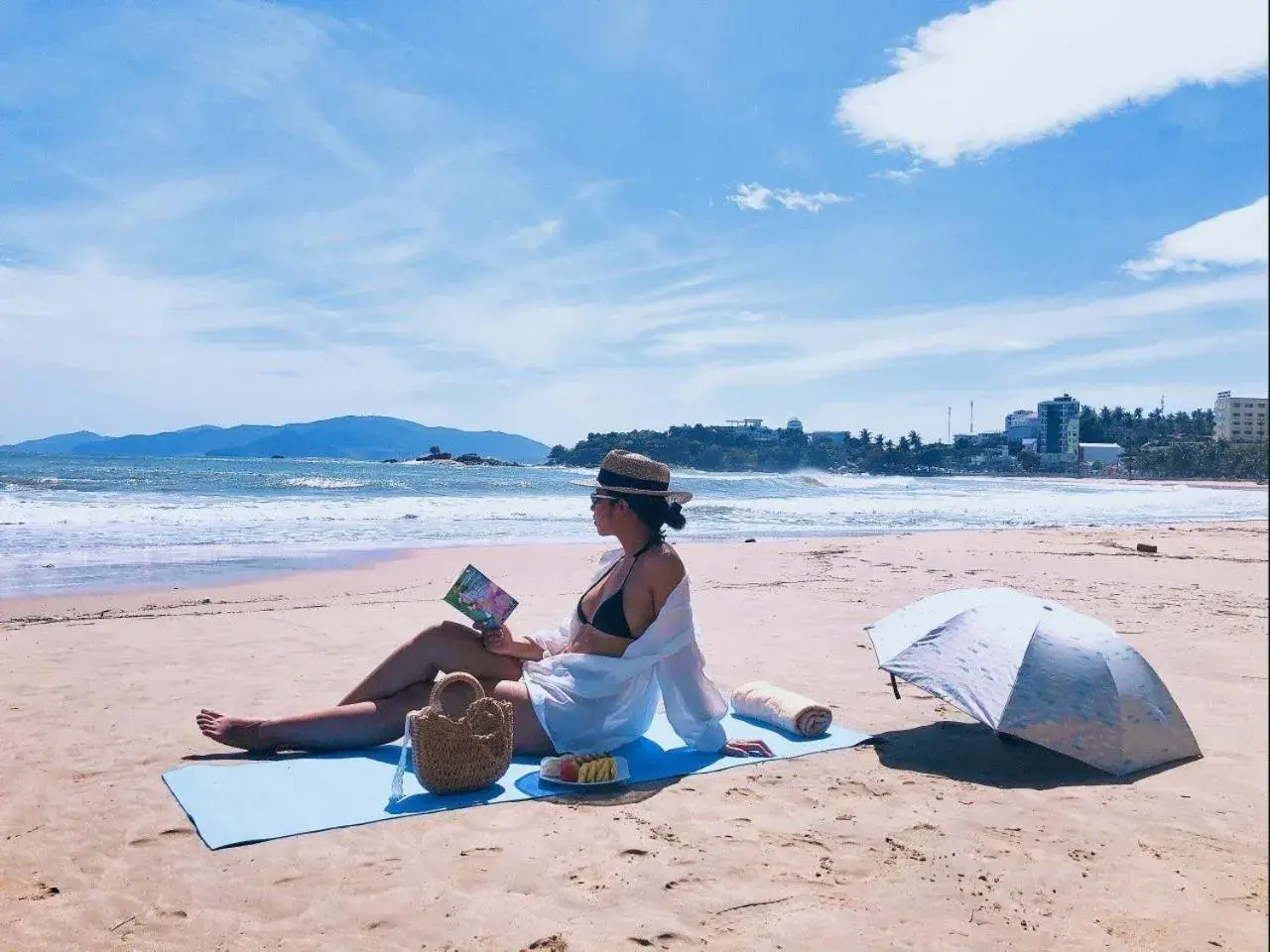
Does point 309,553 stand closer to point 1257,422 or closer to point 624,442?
point 1257,422

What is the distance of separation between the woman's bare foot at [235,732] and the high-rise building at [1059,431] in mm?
94293

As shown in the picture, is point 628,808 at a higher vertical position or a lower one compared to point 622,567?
lower

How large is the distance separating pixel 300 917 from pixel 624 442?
90.8 meters

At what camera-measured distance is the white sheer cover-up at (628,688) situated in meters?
4.04

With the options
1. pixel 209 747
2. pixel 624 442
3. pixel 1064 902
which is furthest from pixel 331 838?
pixel 624 442

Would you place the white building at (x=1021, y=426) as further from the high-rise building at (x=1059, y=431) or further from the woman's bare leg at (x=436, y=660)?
the woman's bare leg at (x=436, y=660)

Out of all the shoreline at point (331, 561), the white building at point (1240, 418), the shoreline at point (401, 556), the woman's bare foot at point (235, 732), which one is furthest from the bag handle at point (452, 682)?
the shoreline at point (331, 561)

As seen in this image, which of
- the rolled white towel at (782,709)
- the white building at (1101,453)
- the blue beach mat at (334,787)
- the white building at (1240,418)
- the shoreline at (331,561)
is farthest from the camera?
the white building at (1101,453)

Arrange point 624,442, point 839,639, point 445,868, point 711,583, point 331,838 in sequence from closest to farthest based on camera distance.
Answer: point 445,868 < point 331,838 < point 839,639 < point 711,583 < point 624,442

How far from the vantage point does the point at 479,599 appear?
4090 millimetres

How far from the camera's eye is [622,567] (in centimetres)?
423

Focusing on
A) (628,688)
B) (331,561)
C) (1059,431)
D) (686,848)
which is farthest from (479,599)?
(1059,431)

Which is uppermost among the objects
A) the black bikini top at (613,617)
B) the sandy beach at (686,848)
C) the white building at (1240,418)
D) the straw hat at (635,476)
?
the white building at (1240,418)

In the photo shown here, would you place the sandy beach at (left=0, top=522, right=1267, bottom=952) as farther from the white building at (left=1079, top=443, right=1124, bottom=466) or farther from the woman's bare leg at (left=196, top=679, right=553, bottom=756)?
the white building at (left=1079, top=443, right=1124, bottom=466)
